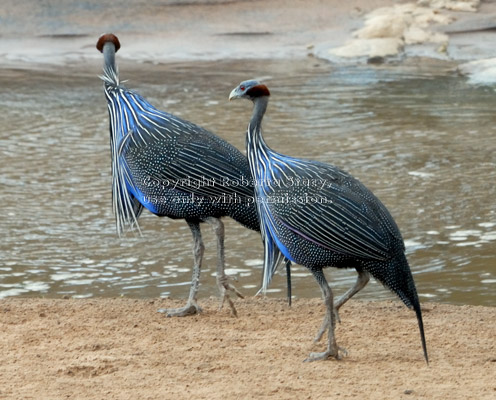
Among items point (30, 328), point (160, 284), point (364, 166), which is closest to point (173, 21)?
point (364, 166)

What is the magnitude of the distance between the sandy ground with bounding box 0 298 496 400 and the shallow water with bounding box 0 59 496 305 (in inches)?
31.3

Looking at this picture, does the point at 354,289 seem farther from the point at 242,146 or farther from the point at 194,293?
the point at 242,146

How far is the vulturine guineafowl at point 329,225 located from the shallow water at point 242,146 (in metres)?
1.80

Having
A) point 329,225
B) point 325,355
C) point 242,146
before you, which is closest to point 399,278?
point 329,225

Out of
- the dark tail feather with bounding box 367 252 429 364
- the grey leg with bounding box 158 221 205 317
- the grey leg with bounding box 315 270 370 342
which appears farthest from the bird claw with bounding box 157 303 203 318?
the dark tail feather with bounding box 367 252 429 364

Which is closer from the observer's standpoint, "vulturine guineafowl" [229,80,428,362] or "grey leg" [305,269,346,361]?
"vulturine guineafowl" [229,80,428,362]

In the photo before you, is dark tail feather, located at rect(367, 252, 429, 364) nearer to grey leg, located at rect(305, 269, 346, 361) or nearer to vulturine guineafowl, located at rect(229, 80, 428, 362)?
vulturine guineafowl, located at rect(229, 80, 428, 362)

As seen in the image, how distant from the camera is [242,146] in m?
11.2

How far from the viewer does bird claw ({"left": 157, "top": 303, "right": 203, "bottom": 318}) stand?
6062mm

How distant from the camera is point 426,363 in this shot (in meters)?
5.04

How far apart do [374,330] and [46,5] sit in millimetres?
15844

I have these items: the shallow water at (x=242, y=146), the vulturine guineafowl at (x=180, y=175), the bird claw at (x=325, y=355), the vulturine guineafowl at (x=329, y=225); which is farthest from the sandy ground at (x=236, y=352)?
the shallow water at (x=242, y=146)

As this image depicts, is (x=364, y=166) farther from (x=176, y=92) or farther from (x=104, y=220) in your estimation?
(x=176, y=92)

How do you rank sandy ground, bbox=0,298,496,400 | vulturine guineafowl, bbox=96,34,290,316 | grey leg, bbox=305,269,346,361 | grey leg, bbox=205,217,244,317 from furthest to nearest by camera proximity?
grey leg, bbox=205,217,244,317
vulturine guineafowl, bbox=96,34,290,316
grey leg, bbox=305,269,346,361
sandy ground, bbox=0,298,496,400
